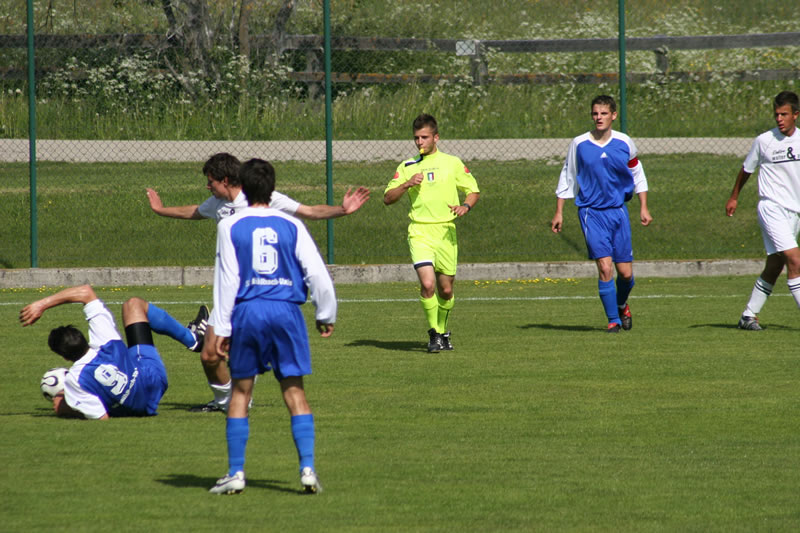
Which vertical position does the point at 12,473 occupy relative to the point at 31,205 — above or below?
below

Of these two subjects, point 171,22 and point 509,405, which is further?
point 171,22

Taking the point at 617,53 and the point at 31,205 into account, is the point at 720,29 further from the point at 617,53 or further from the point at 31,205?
the point at 31,205

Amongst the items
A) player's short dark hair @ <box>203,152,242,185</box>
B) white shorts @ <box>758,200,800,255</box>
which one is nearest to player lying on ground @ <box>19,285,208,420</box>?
player's short dark hair @ <box>203,152,242,185</box>

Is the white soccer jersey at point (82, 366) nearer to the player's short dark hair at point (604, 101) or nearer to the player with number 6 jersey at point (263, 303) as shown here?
the player with number 6 jersey at point (263, 303)

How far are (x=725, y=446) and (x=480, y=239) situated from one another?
10930 millimetres

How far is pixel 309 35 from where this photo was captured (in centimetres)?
1716

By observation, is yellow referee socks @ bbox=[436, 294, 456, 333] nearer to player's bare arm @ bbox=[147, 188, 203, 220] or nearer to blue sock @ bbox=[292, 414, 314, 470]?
player's bare arm @ bbox=[147, 188, 203, 220]

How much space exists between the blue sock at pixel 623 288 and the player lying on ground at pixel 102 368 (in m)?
5.35

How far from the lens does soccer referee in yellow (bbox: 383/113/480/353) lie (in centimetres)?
1060

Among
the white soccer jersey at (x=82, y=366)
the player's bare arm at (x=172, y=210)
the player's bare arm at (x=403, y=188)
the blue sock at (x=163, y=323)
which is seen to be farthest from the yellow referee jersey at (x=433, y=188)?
the white soccer jersey at (x=82, y=366)

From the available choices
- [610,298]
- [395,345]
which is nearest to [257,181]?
[395,345]

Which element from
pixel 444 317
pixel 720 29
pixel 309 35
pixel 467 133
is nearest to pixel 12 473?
pixel 444 317

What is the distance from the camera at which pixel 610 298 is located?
38.1 ft

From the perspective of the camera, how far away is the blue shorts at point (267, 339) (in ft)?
18.7
